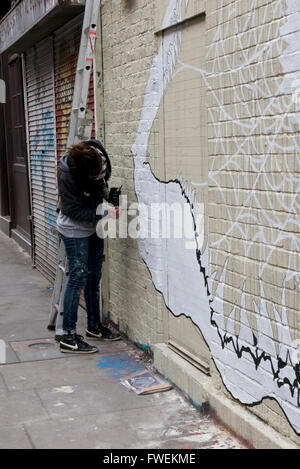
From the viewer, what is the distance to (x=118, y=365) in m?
5.54

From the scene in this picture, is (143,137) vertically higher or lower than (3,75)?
lower

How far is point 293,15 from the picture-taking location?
3275mm

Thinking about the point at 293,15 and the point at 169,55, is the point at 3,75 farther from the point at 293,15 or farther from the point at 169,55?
the point at 293,15

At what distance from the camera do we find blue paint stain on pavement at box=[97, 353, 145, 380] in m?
5.35

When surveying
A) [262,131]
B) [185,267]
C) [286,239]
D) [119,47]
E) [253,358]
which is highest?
[119,47]

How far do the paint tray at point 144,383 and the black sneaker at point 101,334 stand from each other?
3.07 feet

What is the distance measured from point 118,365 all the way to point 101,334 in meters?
0.76

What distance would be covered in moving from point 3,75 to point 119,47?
24.6 feet

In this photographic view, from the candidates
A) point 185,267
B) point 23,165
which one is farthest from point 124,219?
point 23,165

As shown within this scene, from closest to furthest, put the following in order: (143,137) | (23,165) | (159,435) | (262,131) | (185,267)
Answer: (262,131) → (159,435) → (185,267) → (143,137) → (23,165)

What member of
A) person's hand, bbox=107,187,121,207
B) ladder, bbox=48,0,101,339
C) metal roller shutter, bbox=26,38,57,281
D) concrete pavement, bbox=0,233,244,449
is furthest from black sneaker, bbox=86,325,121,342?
metal roller shutter, bbox=26,38,57,281

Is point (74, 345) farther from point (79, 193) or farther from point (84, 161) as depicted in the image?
point (84, 161)

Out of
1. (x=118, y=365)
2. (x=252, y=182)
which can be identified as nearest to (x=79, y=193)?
(x=118, y=365)
